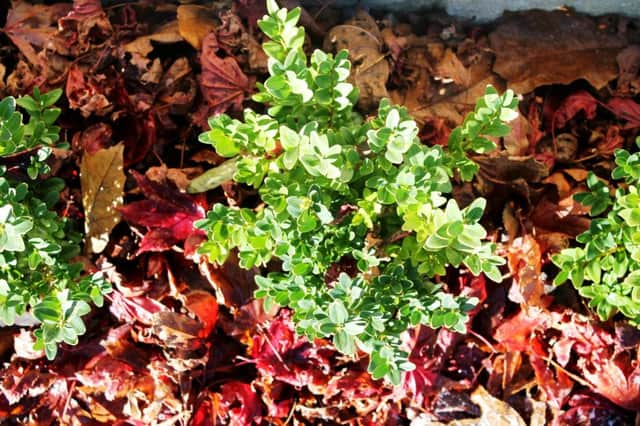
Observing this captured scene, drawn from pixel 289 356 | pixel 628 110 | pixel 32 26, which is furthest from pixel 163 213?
pixel 628 110

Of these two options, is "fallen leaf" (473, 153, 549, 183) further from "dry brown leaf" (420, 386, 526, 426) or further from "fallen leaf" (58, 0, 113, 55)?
"fallen leaf" (58, 0, 113, 55)

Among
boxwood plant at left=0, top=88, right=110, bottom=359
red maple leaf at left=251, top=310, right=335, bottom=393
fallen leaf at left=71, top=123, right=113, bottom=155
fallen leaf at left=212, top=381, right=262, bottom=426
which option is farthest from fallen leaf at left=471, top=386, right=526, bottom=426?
fallen leaf at left=71, top=123, right=113, bottom=155

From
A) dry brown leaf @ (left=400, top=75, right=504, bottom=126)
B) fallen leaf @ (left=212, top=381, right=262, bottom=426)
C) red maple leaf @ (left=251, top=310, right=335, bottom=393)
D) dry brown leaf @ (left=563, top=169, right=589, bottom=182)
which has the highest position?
dry brown leaf @ (left=400, top=75, right=504, bottom=126)

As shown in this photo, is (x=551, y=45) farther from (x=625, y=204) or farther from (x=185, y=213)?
(x=185, y=213)

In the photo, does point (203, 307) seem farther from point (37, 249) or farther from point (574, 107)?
point (574, 107)

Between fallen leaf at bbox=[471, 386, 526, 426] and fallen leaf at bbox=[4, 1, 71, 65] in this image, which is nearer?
fallen leaf at bbox=[471, 386, 526, 426]

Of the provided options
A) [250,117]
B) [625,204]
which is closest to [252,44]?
[250,117]
